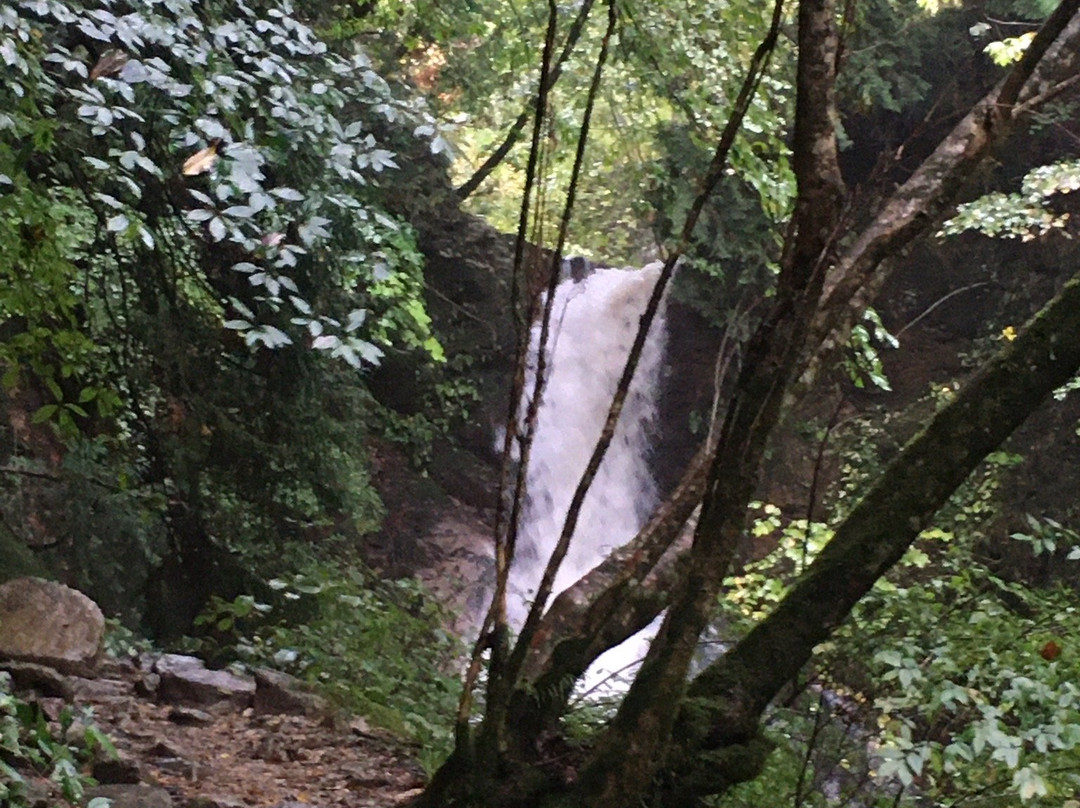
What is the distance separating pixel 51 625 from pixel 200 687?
2.55ft

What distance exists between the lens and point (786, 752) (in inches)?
145

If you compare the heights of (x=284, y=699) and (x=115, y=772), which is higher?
(x=284, y=699)

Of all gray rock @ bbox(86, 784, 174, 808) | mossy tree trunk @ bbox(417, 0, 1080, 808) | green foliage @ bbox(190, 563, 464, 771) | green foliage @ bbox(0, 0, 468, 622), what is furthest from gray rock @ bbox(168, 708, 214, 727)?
mossy tree trunk @ bbox(417, 0, 1080, 808)

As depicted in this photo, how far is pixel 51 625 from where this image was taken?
13.8 ft

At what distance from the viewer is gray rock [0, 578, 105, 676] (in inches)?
161

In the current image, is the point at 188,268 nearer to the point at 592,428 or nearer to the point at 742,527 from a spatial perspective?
the point at 742,527

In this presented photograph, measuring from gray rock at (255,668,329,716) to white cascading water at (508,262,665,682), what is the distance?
6764 millimetres

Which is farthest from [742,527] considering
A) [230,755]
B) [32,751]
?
[230,755]

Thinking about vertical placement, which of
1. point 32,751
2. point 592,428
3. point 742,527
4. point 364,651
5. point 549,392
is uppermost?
point 549,392

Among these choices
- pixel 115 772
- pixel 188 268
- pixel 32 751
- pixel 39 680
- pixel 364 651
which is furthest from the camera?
pixel 364 651

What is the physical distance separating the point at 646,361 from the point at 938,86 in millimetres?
4865

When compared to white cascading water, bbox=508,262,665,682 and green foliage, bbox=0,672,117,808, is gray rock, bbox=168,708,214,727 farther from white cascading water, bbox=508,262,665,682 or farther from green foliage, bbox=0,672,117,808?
white cascading water, bbox=508,262,665,682

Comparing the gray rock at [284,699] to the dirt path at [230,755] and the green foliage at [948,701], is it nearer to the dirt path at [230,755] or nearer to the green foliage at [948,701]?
the dirt path at [230,755]

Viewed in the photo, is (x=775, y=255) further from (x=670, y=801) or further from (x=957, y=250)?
(x=670, y=801)
